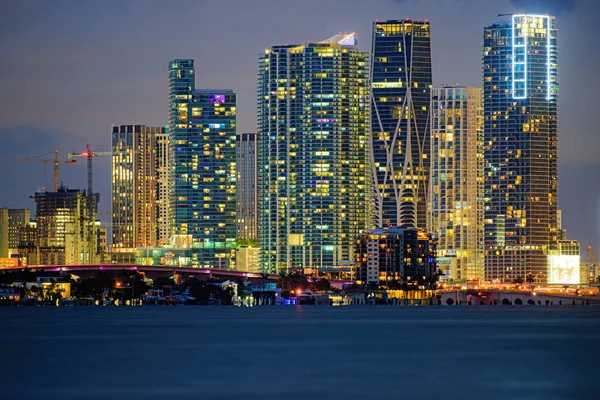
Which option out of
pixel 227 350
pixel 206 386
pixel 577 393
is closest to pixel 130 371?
pixel 206 386

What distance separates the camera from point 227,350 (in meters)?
136

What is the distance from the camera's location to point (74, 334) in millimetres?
164000

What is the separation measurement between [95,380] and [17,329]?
75.7 metres

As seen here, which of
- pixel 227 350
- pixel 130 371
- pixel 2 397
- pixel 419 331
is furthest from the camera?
pixel 419 331

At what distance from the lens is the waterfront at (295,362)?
97.4 m

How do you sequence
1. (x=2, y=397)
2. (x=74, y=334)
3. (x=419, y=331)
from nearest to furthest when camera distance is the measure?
1. (x=2, y=397)
2. (x=74, y=334)
3. (x=419, y=331)

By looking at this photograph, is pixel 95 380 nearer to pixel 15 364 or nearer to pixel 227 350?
pixel 15 364

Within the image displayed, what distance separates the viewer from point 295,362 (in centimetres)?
12144

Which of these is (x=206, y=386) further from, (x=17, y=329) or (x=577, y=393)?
(x=17, y=329)

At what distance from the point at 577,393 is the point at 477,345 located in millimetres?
48791

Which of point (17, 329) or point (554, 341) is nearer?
point (554, 341)

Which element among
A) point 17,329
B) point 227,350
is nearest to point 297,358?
point 227,350

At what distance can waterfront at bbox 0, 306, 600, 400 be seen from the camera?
319ft

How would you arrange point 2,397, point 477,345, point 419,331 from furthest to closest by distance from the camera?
point 419,331 → point 477,345 → point 2,397
